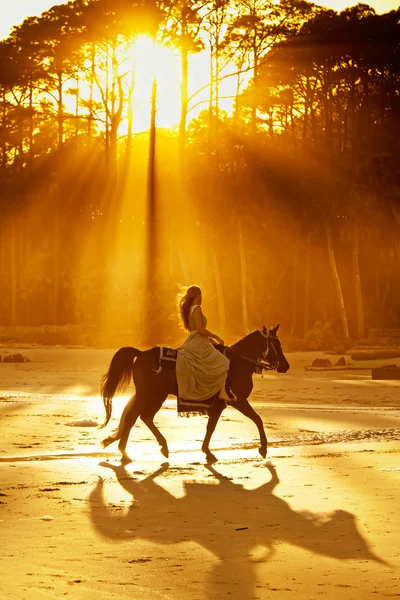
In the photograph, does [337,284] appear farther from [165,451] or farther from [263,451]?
[165,451]

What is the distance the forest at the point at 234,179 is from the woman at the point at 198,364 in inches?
1081

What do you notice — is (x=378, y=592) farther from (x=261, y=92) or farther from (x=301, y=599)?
(x=261, y=92)

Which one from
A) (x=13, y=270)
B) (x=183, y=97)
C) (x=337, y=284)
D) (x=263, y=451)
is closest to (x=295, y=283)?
(x=337, y=284)

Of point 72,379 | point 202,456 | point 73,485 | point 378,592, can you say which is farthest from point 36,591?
point 72,379

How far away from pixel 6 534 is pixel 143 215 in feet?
130

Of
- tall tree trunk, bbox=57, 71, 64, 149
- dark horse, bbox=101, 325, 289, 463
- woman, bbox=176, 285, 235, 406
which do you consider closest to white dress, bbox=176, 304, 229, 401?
woman, bbox=176, 285, 235, 406

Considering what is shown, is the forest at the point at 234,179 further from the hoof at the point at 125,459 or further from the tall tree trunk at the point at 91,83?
the hoof at the point at 125,459

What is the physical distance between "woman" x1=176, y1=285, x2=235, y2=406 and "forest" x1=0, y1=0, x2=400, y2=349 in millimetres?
27469

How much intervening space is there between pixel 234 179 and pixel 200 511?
3613 cm

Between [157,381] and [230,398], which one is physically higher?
[157,381]

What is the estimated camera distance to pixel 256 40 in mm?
46719

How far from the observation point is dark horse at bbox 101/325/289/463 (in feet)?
43.0

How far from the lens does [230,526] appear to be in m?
8.68

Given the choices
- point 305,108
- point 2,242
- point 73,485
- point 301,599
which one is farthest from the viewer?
point 2,242
